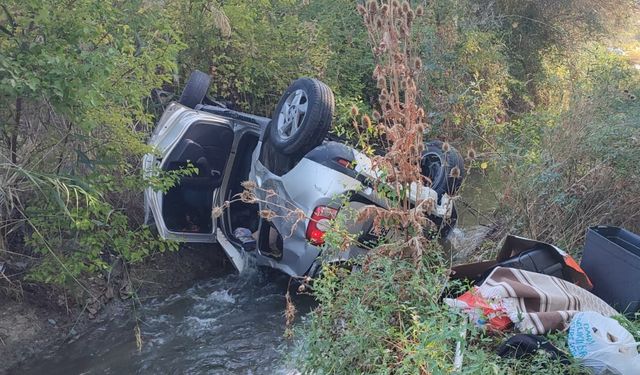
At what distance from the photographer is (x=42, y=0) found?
3.98 metres

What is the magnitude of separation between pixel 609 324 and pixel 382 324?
0.99 m

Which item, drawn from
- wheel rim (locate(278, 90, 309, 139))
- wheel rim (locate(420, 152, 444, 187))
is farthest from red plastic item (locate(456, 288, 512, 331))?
wheel rim (locate(278, 90, 309, 139))

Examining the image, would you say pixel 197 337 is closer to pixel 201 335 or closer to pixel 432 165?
pixel 201 335

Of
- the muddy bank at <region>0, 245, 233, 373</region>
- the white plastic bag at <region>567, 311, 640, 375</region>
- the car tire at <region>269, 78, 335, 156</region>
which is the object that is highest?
the car tire at <region>269, 78, 335, 156</region>

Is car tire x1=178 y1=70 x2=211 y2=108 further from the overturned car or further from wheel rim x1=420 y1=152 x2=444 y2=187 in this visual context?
wheel rim x1=420 y1=152 x2=444 y2=187

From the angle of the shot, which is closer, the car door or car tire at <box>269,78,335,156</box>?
car tire at <box>269,78,335,156</box>

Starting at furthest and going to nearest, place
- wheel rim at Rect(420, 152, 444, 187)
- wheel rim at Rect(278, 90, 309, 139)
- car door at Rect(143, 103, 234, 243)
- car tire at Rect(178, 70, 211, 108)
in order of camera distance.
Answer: car tire at Rect(178, 70, 211, 108) < car door at Rect(143, 103, 234, 243) < wheel rim at Rect(420, 152, 444, 187) < wheel rim at Rect(278, 90, 309, 139)

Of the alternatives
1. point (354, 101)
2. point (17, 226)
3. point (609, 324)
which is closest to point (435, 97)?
point (354, 101)

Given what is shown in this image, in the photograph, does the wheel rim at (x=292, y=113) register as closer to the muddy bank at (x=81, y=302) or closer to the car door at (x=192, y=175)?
the car door at (x=192, y=175)

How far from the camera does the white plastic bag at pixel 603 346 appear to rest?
2.57m

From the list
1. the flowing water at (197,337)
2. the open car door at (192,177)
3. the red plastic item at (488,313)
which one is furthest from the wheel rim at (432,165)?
the red plastic item at (488,313)

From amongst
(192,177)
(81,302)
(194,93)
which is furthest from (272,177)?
(194,93)

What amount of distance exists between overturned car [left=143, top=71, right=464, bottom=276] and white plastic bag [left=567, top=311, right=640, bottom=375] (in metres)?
1.58

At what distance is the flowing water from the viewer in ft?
15.3
